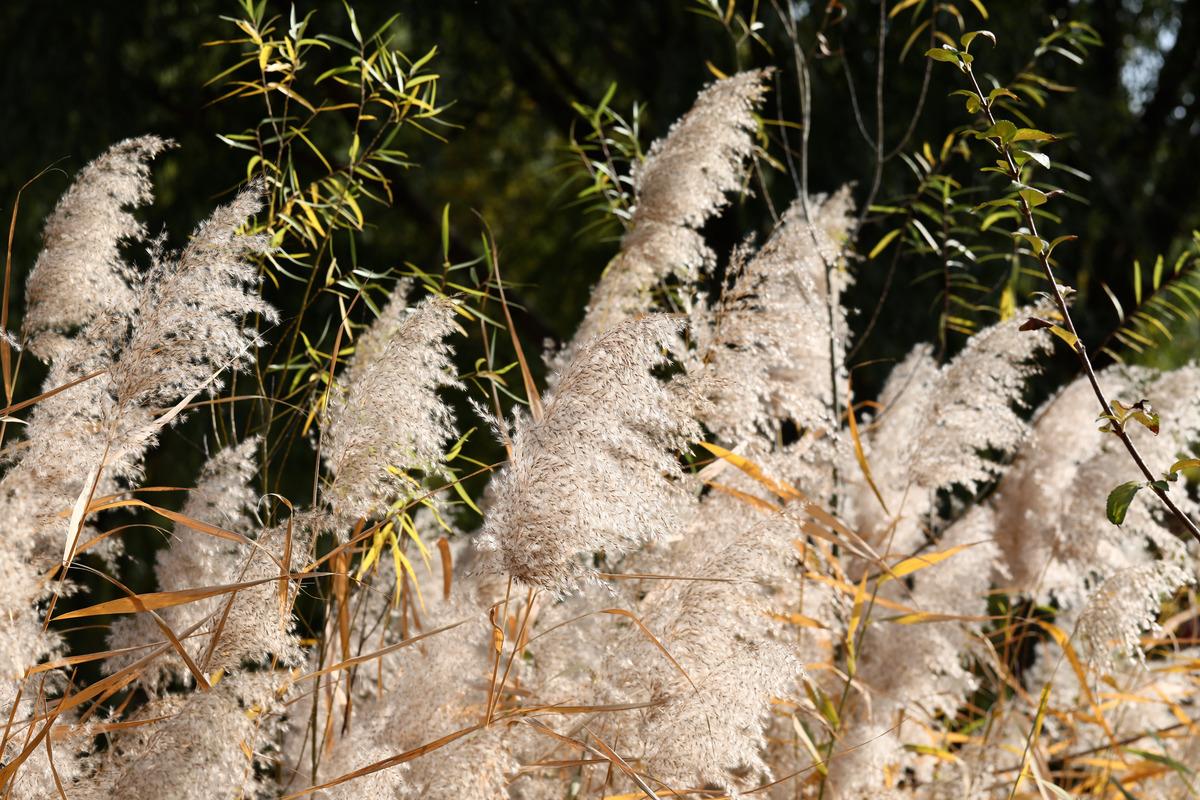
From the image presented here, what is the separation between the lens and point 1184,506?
253 cm

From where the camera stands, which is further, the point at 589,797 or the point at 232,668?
the point at 589,797

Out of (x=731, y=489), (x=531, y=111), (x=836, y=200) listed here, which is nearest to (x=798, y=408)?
(x=731, y=489)

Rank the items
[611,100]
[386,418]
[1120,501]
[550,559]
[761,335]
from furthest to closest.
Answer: [611,100]
[761,335]
[386,418]
[1120,501]
[550,559]

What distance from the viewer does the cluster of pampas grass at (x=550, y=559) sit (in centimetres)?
140

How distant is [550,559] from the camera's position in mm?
1286

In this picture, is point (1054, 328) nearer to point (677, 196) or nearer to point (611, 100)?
point (677, 196)

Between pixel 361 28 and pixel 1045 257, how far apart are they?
11.6 feet

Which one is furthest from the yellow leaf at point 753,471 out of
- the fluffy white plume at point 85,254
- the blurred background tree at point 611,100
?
the blurred background tree at point 611,100

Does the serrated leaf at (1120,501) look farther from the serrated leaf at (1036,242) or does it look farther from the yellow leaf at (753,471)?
the yellow leaf at (753,471)

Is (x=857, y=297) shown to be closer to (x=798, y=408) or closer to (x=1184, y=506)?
(x=1184, y=506)

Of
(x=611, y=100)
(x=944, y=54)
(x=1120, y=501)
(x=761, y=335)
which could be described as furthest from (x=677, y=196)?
(x=611, y=100)

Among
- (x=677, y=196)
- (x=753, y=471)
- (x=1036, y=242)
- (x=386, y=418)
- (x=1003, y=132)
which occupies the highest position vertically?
(x=1003, y=132)

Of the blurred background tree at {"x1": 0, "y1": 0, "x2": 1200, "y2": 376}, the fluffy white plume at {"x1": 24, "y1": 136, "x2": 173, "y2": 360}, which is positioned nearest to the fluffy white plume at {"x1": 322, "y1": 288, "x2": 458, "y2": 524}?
the fluffy white plume at {"x1": 24, "y1": 136, "x2": 173, "y2": 360}

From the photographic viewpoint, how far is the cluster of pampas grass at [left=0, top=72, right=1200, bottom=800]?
1.40 metres
